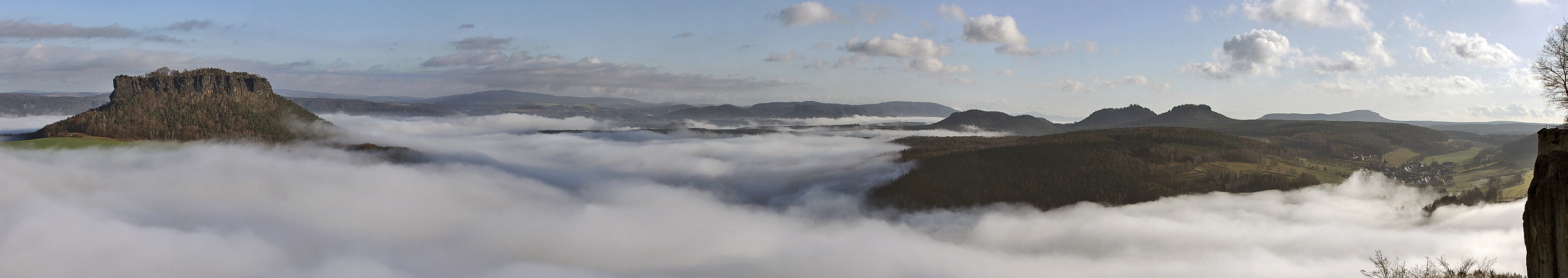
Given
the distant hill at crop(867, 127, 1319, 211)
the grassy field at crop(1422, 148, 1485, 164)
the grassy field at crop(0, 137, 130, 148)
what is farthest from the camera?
the grassy field at crop(0, 137, 130, 148)

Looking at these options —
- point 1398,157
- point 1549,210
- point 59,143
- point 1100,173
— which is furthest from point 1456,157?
point 59,143

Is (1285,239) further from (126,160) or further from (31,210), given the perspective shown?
(31,210)

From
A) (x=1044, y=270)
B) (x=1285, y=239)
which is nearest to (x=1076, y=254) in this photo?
(x=1044, y=270)

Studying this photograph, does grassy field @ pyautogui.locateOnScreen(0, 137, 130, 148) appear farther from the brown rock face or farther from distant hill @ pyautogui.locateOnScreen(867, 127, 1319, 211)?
the brown rock face

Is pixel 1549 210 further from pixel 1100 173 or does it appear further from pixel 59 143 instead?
pixel 59 143

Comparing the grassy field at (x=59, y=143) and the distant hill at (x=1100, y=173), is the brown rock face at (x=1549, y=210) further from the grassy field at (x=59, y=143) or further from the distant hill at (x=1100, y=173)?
the grassy field at (x=59, y=143)

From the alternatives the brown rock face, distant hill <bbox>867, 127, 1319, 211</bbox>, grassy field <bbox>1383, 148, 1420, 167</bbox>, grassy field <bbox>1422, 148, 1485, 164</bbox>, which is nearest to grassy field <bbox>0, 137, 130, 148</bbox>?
distant hill <bbox>867, 127, 1319, 211</bbox>
